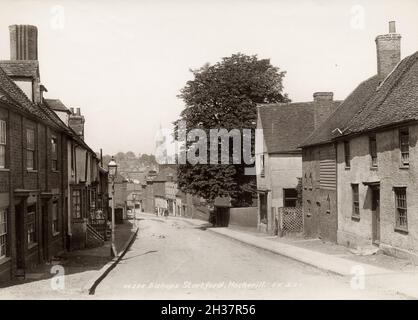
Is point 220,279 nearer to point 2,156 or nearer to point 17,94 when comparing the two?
point 2,156

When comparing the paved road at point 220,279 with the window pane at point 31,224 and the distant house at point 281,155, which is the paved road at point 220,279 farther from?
the distant house at point 281,155

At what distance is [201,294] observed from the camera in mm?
13320

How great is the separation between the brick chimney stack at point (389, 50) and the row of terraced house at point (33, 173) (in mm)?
15704

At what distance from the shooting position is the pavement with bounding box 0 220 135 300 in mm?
13543

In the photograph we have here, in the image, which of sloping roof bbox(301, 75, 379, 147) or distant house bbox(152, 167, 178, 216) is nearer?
sloping roof bbox(301, 75, 379, 147)

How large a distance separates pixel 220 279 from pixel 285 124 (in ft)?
76.3

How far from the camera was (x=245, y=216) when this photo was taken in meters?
43.8

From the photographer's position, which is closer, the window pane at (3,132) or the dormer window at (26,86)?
the window pane at (3,132)

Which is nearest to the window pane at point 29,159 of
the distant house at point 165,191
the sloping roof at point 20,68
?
the sloping roof at point 20,68

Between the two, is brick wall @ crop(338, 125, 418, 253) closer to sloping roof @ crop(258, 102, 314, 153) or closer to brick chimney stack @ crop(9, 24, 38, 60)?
sloping roof @ crop(258, 102, 314, 153)

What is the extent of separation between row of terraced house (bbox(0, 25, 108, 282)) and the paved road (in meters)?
→ 3.26

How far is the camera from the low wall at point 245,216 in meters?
43.1

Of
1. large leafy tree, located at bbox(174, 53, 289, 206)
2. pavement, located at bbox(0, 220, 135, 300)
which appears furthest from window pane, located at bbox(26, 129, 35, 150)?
large leafy tree, located at bbox(174, 53, 289, 206)
